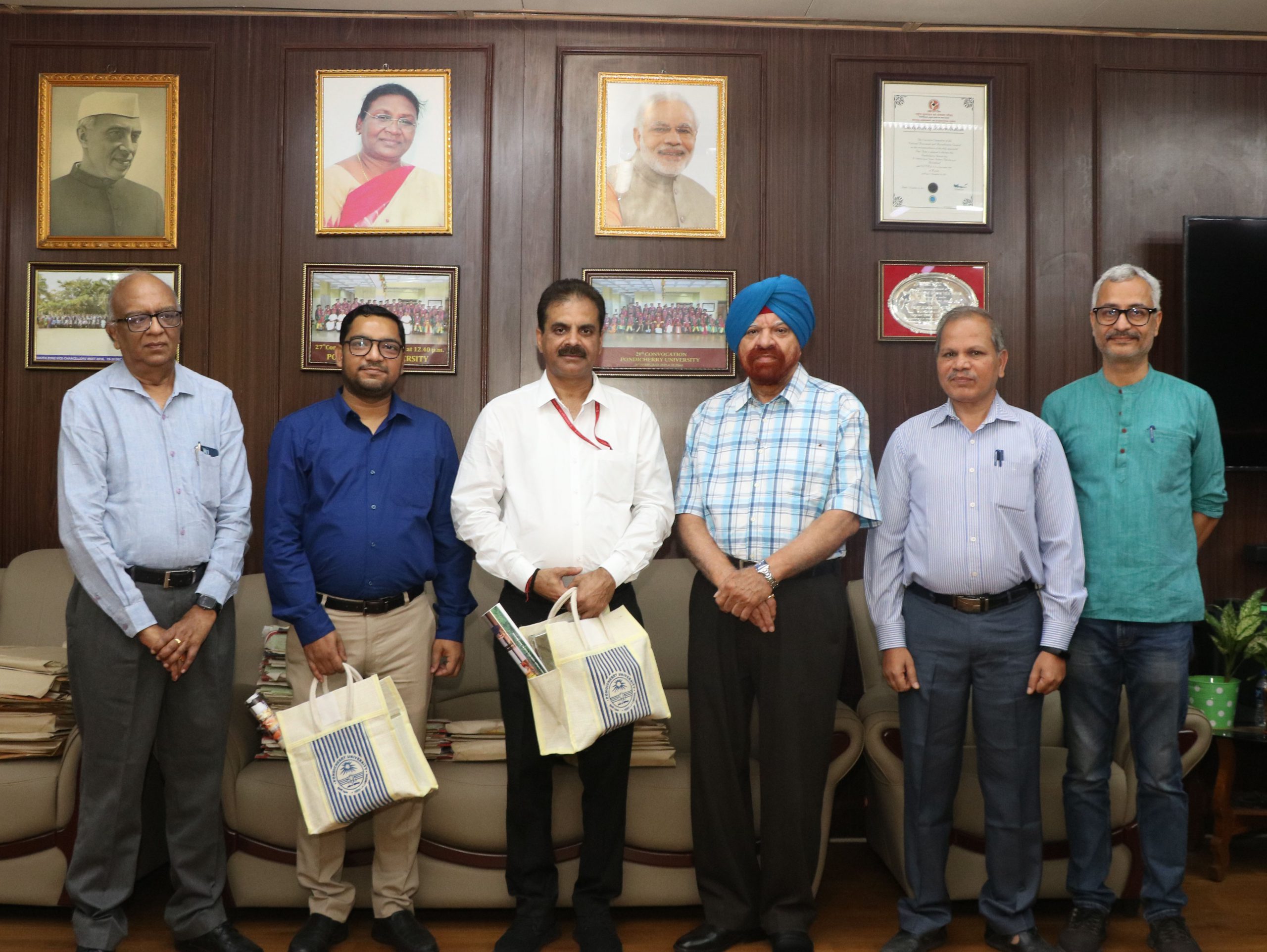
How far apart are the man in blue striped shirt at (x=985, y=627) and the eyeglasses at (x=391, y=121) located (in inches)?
88.1

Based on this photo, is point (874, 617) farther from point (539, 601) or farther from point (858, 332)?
point (858, 332)

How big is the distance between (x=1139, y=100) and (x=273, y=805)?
4.08 meters

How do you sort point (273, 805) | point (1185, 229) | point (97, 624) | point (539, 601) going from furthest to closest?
point (1185, 229) < point (273, 805) < point (539, 601) < point (97, 624)

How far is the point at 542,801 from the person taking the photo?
259 centimetres

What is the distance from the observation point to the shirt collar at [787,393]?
265cm

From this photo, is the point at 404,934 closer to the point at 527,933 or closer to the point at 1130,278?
the point at 527,933

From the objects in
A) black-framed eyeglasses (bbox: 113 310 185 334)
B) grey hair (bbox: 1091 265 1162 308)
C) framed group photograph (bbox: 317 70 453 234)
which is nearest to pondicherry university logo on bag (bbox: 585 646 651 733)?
black-framed eyeglasses (bbox: 113 310 185 334)

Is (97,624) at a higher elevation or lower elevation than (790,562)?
lower

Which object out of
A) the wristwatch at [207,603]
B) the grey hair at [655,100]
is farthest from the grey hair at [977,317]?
the wristwatch at [207,603]

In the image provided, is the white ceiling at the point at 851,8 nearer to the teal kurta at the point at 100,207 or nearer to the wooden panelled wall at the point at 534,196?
the wooden panelled wall at the point at 534,196

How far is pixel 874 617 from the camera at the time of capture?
2.68 meters

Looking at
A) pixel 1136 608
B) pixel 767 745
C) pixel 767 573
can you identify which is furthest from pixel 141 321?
pixel 1136 608

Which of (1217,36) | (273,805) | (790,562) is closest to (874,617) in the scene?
(790,562)

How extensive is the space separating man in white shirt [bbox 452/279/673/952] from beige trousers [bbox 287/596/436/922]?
0.85 ft
